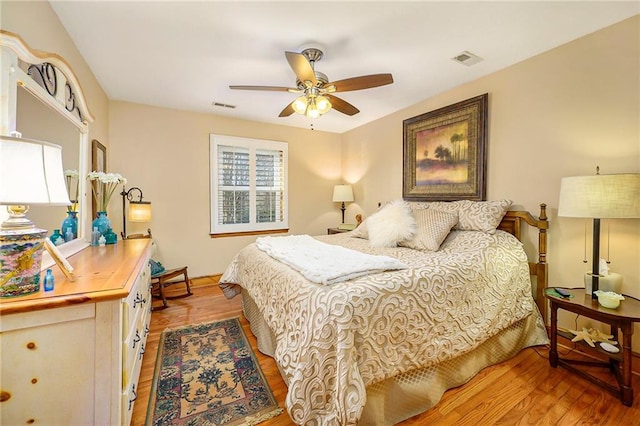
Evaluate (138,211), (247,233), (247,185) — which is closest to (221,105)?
(247,185)

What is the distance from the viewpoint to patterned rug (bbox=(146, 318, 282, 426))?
1543 mm

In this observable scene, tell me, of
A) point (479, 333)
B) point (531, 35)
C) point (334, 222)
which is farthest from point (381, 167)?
point (479, 333)

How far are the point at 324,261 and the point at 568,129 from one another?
2.26m

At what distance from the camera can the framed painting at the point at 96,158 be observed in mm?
2590

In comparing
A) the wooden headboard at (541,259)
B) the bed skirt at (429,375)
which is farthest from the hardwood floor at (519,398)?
the wooden headboard at (541,259)

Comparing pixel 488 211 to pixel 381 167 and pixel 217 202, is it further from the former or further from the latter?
pixel 217 202

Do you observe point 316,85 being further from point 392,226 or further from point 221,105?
point 221,105

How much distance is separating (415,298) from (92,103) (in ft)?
11.1

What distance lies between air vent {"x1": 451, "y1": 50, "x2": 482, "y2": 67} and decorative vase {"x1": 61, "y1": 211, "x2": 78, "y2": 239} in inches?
129

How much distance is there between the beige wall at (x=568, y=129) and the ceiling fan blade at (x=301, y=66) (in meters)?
1.90

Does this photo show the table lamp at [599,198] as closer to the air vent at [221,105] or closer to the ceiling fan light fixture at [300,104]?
the ceiling fan light fixture at [300,104]

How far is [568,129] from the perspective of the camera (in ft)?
7.33

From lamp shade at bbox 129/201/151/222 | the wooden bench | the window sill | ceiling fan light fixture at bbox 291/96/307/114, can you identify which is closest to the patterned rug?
the wooden bench

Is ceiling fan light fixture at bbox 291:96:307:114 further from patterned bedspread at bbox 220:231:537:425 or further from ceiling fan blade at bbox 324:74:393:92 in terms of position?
patterned bedspread at bbox 220:231:537:425
